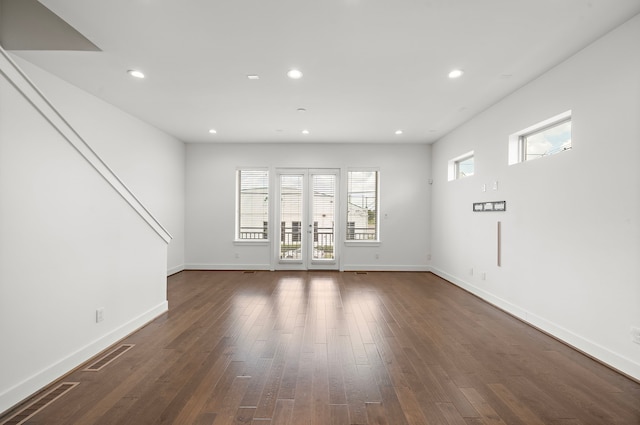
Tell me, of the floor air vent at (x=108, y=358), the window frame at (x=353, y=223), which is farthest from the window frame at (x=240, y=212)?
the floor air vent at (x=108, y=358)

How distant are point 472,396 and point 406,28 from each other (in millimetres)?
2893

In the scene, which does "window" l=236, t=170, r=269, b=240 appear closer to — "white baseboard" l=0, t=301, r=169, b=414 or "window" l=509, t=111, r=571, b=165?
"white baseboard" l=0, t=301, r=169, b=414

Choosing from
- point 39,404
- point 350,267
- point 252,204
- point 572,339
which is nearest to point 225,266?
point 252,204

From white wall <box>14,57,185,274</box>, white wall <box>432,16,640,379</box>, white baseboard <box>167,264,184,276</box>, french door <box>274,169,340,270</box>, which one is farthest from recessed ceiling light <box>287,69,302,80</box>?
white baseboard <box>167,264,184,276</box>

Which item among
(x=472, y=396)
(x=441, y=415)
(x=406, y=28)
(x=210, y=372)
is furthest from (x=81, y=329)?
(x=406, y=28)

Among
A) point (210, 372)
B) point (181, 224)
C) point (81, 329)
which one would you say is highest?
point (181, 224)

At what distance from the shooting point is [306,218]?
708cm

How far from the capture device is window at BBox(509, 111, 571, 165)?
3389mm

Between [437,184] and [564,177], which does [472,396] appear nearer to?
[564,177]

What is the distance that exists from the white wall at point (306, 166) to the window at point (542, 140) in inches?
115

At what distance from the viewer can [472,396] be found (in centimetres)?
215

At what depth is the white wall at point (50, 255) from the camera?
6.52 ft

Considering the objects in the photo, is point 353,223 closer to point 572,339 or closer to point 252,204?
point 252,204

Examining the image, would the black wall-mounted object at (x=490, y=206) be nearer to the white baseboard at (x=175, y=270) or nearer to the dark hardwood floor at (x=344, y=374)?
the dark hardwood floor at (x=344, y=374)
